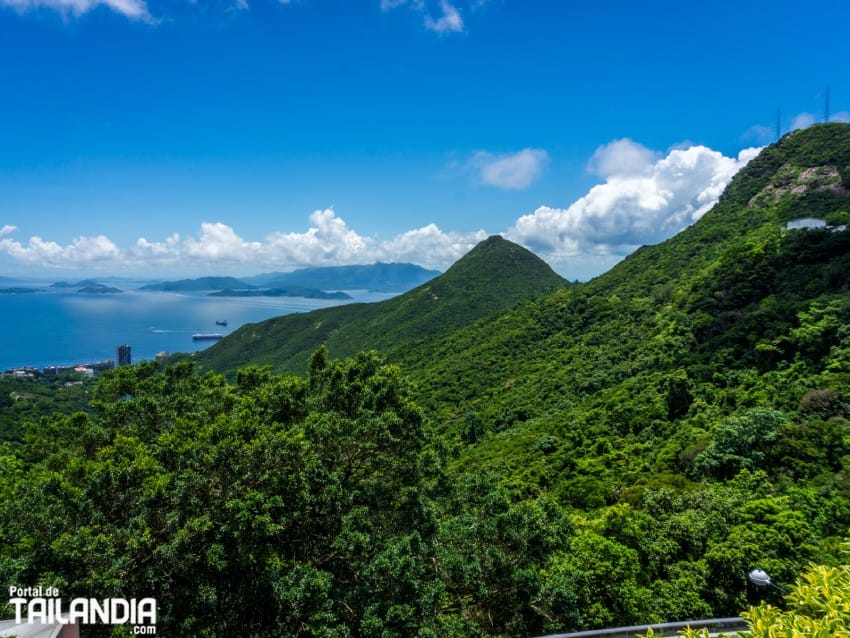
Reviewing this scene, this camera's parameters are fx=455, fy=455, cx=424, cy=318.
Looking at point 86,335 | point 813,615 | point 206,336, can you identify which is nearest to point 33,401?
point 813,615

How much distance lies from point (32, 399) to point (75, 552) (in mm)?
70410

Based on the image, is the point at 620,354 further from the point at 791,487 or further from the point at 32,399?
the point at 32,399

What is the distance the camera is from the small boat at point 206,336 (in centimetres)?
15025

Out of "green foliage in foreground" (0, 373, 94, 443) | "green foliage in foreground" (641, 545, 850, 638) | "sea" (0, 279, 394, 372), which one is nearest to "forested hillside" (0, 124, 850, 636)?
"green foliage in foreground" (641, 545, 850, 638)

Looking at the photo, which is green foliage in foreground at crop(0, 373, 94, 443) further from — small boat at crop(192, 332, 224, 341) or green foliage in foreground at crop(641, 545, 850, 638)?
small boat at crop(192, 332, 224, 341)

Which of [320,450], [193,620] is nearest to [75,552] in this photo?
[193,620]

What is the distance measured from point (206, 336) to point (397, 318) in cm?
8878

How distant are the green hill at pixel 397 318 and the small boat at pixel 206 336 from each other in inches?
1954

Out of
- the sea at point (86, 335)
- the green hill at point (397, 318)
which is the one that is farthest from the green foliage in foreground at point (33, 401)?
the sea at point (86, 335)

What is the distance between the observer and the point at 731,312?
33.8 metres

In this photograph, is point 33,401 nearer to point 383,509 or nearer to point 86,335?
point 383,509

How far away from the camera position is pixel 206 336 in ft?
506

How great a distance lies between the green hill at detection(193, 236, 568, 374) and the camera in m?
90.2

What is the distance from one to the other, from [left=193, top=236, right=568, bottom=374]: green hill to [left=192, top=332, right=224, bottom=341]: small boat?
1954 inches
